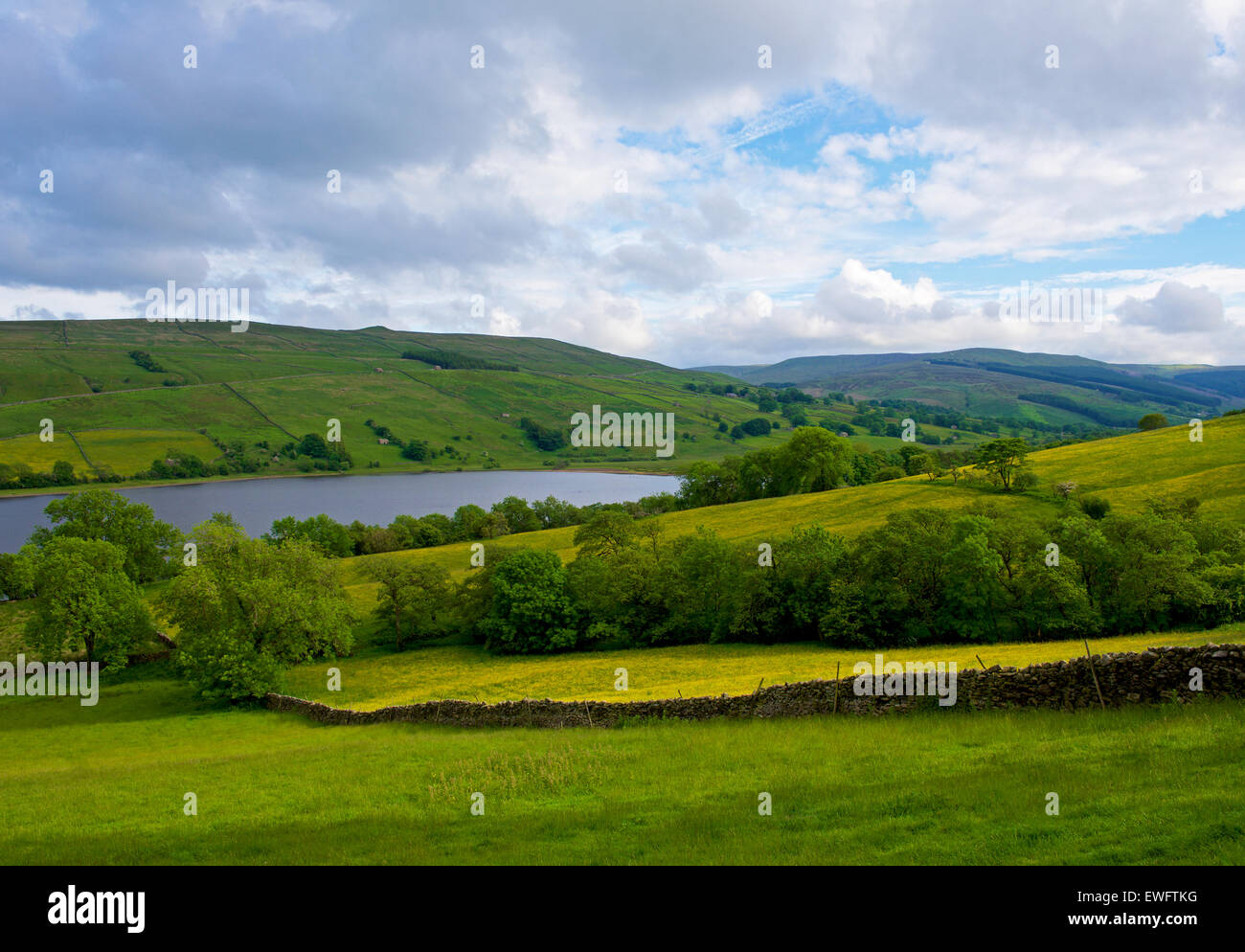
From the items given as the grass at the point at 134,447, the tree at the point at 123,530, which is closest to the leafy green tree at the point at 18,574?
the tree at the point at 123,530

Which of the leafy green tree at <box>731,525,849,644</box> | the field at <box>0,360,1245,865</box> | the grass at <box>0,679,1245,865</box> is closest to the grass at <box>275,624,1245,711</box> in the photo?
the field at <box>0,360,1245,865</box>

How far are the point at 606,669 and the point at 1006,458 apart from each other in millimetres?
52782

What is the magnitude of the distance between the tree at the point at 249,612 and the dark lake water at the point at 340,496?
76372mm

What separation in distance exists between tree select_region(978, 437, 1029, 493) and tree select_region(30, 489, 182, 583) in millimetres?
79556

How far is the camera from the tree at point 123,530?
2598 inches

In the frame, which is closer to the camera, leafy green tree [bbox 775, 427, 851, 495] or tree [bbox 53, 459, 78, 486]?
leafy green tree [bbox 775, 427, 851, 495]

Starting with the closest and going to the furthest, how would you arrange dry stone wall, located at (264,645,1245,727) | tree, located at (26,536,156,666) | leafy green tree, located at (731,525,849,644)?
dry stone wall, located at (264,645,1245,727)
leafy green tree, located at (731,525,849,644)
tree, located at (26,536,156,666)

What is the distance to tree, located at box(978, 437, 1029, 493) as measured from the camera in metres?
72.0

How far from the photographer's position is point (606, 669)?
4059 cm

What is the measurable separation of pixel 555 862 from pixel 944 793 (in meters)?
6.43

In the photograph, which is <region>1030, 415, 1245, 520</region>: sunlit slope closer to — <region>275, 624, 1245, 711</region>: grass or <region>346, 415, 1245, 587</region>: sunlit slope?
<region>346, 415, 1245, 587</region>: sunlit slope

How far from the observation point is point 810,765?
14.7 meters
